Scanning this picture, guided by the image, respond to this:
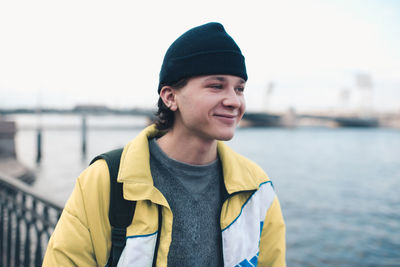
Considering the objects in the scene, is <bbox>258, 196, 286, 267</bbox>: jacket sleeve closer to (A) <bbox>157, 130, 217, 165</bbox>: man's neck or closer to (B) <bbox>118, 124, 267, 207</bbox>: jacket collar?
(B) <bbox>118, 124, 267, 207</bbox>: jacket collar

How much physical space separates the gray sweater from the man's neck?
3 centimetres

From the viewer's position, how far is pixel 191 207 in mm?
1562

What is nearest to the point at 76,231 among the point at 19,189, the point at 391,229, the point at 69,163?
the point at 19,189

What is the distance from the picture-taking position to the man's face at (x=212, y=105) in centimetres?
151

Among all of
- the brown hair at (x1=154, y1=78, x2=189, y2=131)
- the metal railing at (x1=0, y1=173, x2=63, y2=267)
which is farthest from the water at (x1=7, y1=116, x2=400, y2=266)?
the brown hair at (x1=154, y1=78, x2=189, y2=131)

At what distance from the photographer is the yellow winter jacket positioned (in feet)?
4.44

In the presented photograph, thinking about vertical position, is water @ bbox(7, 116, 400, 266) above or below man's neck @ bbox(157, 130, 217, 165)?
below

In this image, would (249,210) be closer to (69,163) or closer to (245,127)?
(69,163)

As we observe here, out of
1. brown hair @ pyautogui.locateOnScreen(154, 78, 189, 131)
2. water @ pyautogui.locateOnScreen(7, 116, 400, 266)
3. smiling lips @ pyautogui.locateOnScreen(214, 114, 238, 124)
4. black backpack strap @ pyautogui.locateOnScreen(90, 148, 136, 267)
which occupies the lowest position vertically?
water @ pyautogui.locateOnScreen(7, 116, 400, 266)

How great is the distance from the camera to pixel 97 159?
1.49m

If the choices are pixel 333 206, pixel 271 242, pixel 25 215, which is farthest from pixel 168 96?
pixel 333 206

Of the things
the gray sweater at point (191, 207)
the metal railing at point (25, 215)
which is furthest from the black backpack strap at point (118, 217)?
the metal railing at point (25, 215)

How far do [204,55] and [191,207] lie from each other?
0.72 m

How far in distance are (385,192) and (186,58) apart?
19.5 metres
